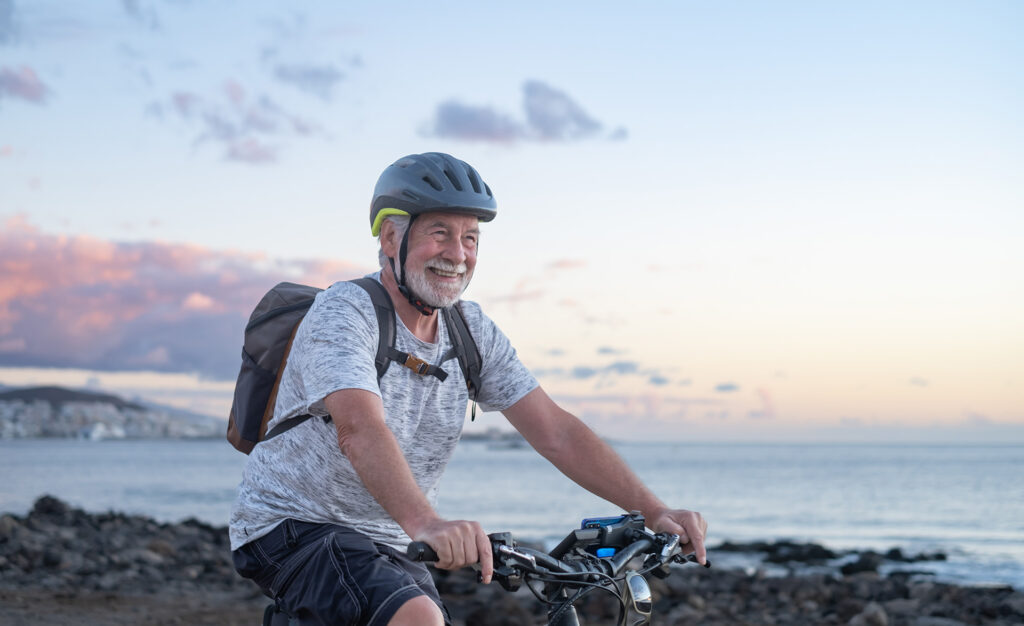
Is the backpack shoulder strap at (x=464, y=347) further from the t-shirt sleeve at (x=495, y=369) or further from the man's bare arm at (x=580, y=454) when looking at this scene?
the man's bare arm at (x=580, y=454)

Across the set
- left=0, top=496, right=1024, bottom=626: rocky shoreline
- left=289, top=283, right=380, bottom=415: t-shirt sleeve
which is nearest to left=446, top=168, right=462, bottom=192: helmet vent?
left=289, top=283, right=380, bottom=415: t-shirt sleeve

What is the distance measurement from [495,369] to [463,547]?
4.89 feet

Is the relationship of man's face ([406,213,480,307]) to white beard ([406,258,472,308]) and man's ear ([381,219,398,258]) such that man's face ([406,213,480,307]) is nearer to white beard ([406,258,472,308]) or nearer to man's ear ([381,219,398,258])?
white beard ([406,258,472,308])

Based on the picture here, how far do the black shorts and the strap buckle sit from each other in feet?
2.04

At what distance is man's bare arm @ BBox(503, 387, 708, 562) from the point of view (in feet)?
12.7

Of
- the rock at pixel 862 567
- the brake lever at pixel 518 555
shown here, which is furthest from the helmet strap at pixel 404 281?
the rock at pixel 862 567

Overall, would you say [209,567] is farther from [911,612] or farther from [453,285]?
[453,285]

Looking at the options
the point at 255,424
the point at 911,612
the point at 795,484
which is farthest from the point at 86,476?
the point at 255,424

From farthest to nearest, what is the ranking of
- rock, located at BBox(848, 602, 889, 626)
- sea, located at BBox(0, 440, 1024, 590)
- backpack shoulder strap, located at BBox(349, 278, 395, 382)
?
1. sea, located at BBox(0, 440, 1024, 590)
2. rock, located at BBox(848, 602, 889, 626)
3. backpack shoulder strap, located at BBox(349, 278, 395, 382)

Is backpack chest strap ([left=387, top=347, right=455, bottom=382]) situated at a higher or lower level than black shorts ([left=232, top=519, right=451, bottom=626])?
higher

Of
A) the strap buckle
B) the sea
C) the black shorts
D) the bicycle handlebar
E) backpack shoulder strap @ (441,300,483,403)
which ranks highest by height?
backpack shoulder strap @ (441,300,483,403)

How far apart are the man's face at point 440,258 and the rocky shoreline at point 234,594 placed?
694 centimetres

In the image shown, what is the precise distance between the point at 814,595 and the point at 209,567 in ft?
29.7

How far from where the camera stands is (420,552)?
2639 millimetres
